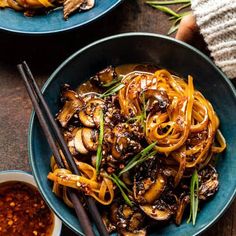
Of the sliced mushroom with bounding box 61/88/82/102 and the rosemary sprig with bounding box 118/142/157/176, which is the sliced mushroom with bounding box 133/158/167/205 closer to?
the rosemary sprig with bounding box 118/142/157/176

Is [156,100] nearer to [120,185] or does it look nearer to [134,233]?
[120,185]

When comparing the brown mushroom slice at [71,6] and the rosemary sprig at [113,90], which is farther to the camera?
the brown mushroom slice at [71,6]

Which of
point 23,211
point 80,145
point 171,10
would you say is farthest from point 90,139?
point 171,10

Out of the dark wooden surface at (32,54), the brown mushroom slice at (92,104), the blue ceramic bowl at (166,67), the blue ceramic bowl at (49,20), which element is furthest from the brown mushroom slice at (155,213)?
the blue ceramic bowl at (49,20)

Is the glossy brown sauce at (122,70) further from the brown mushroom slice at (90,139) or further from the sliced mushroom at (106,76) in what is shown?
the brown mushroom slice at (90,139)

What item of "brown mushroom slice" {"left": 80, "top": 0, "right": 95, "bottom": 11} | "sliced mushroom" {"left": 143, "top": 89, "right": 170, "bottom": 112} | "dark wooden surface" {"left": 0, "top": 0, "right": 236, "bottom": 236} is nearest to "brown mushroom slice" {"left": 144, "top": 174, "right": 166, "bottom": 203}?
"sliced mushroom" {"left": 143, "top": 89, "right": 170, "bottom": 112}

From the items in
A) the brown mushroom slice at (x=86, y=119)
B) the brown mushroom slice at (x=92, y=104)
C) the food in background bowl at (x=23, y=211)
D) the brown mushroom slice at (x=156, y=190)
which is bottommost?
the food in background bowl at (x=23, y=211)

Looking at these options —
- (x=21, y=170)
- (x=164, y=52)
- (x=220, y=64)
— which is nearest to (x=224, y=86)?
(x=220, y=64)
